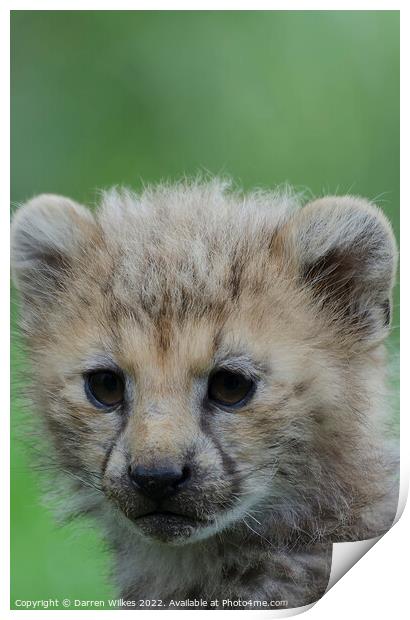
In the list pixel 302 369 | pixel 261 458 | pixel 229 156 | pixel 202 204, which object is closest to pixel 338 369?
pixel 302 369

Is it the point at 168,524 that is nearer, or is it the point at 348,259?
the point at 168,524

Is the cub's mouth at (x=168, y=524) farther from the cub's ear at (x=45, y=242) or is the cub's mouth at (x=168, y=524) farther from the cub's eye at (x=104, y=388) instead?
the cub's ear at (x=45, y=242)

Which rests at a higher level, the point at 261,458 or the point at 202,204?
the point at 202,204

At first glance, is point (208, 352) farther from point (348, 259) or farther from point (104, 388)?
point (348, 259)

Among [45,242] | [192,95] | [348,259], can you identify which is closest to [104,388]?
[45,242]

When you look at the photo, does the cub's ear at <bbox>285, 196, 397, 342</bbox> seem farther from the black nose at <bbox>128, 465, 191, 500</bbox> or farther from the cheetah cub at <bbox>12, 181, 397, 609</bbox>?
the black nose at <bbox>128, 465, 191, 500</bbox>
